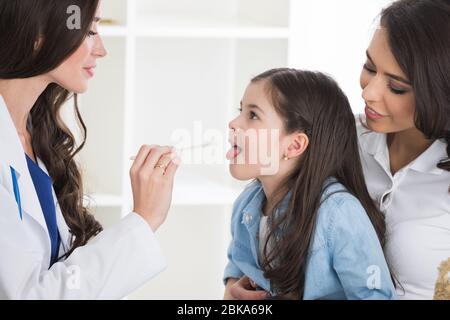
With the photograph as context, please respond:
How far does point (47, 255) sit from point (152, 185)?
228 millimetres

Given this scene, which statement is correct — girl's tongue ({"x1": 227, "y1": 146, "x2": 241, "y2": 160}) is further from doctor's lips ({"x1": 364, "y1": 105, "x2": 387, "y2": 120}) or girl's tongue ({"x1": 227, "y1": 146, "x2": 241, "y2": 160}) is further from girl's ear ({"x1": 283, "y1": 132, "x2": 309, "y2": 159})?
doctor's lips ({"x1": 364, "y1": 105, "x2": 387, "y2": 120})

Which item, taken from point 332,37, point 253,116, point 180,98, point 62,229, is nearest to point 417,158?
point 253,116

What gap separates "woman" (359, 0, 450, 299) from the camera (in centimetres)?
125

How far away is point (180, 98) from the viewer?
7.45 ft

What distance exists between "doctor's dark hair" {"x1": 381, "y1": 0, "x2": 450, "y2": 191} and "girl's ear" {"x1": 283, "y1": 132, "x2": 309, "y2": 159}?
225 millimetres

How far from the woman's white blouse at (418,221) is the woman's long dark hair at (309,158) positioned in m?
0.04

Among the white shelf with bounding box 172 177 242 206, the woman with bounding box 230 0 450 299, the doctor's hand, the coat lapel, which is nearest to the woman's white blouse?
the woman with bounding box 230 0 450 299

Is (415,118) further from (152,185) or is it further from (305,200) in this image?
(152,185)

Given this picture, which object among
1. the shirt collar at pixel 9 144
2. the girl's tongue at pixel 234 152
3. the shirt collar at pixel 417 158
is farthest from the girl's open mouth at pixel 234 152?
the shirt collar at pixel 9 144

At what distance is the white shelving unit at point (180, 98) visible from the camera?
6.50 feet

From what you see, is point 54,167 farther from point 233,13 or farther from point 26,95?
point 233,13

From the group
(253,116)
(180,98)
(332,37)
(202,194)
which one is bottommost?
(202,194)

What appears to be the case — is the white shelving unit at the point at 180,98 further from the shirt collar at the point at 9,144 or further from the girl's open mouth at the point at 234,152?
the shirt collar at the point at 9,144

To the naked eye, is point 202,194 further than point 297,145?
Yes
